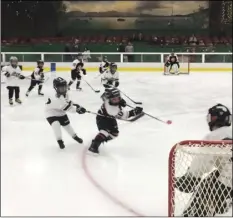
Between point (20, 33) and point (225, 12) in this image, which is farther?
point (225, 12)

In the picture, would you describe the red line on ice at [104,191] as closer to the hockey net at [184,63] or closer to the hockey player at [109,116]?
the hockey player at [109,116]

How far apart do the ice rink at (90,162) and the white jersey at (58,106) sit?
0.87ft

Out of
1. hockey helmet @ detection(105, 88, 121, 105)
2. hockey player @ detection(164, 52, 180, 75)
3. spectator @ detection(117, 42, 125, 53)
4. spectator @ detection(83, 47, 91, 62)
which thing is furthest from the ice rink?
spectator @ detection(117, 42, 125, 53)

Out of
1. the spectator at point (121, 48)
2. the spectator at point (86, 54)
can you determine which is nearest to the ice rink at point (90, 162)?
the spectator at point (86, 54)

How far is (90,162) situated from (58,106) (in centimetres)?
46

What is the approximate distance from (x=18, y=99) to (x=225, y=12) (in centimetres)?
648

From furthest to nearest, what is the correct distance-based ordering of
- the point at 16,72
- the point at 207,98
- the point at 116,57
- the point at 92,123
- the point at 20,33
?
1. the point at 20,33
2. the point at 116,57
3. the point at 207,98
4. the point at 16,72
5. the point at 92,123

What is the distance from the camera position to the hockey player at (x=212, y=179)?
5.08ft

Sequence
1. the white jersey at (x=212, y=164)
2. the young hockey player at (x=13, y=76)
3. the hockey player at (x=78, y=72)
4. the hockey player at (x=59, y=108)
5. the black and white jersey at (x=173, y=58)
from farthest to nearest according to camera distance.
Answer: the black and white jersey at (x=173, y=58) → the hockey player at (x=78, y=72) → the young hockey player at (x=13, y=76) → the hockey player at (x=59, y=108) → the white jersey at (x=212, y=164)

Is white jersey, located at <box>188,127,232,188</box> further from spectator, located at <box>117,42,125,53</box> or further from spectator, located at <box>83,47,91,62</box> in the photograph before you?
spectator, located at <box>117,42,125,53</box>

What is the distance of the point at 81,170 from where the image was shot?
269 centimetres

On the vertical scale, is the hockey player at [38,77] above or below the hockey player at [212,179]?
above

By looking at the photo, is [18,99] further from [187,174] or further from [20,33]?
[20,33]

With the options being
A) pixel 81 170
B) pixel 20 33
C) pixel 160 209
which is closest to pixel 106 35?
pixel 20 33
